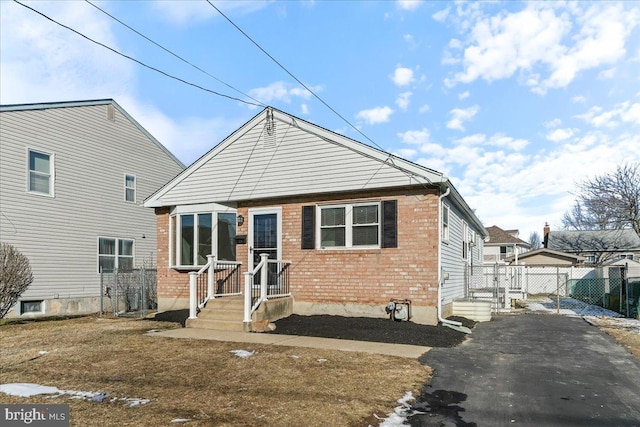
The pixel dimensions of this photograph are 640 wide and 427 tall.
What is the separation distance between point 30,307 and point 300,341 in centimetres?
1107

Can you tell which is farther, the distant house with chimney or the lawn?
the distant house with chimney

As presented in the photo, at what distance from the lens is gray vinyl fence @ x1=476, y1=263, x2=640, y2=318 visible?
15.1 metres

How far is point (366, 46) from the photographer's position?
11.8 m

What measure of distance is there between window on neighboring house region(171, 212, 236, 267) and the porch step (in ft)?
6.40

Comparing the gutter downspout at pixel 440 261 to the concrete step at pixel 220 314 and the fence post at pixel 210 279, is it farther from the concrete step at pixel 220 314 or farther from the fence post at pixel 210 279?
the fence post at pixel 210 279

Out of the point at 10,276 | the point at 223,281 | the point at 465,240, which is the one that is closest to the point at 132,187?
the point at 10,276

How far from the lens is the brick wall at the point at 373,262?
10.2 meters

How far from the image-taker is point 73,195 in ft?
53.5

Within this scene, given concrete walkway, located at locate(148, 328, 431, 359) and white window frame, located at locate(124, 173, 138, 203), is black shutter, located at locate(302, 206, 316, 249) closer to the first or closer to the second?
concrete walkway, located at locate(148, 328, 431, 359)

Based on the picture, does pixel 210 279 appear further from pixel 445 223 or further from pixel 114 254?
pixel 114 254

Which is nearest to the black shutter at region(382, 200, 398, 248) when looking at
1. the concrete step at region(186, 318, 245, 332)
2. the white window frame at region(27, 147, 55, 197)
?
the concrete step at region(186, 318, 245, 332)

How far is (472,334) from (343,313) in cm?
305

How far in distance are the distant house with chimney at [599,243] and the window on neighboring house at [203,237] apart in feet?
120

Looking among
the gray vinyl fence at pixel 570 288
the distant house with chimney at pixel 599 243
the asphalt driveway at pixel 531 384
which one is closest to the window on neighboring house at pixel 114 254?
the gray vinyl fence at pixel 570 288
